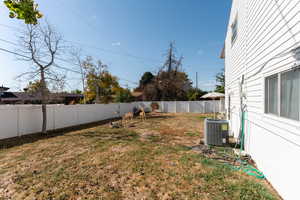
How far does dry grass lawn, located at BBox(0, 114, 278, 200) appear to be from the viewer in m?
2.23

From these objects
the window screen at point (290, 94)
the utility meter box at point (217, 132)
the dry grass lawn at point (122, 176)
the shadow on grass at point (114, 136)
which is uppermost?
the window screen at point (290, 94)

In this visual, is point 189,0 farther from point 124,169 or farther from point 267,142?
point 124,169

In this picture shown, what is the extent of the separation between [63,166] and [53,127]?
5.94 meters

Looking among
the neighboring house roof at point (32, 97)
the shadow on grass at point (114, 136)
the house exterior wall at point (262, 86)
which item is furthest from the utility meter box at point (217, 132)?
the neighboring house roof at point (32, 97)

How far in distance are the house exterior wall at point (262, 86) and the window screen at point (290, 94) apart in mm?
114

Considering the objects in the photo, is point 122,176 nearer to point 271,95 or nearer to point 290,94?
point 290,94

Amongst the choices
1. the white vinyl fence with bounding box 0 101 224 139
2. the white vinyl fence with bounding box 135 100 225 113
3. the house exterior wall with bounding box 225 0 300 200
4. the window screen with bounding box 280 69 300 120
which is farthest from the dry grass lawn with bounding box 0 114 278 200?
the white vinyl fence with bounding box 135 100 225 113

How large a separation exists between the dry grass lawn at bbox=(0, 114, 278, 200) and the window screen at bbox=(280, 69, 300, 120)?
1.43 m

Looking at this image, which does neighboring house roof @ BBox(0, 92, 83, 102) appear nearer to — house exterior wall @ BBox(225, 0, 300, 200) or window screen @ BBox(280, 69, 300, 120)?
house exterior wall @ BBox(225, 0, 300, 200)

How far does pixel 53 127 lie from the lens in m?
7.85

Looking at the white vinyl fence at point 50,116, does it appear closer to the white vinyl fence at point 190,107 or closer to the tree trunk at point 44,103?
the tree trunk at point 44,103

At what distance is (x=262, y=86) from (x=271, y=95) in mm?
303

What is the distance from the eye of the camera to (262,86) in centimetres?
281

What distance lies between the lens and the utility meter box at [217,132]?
14.3 ft
